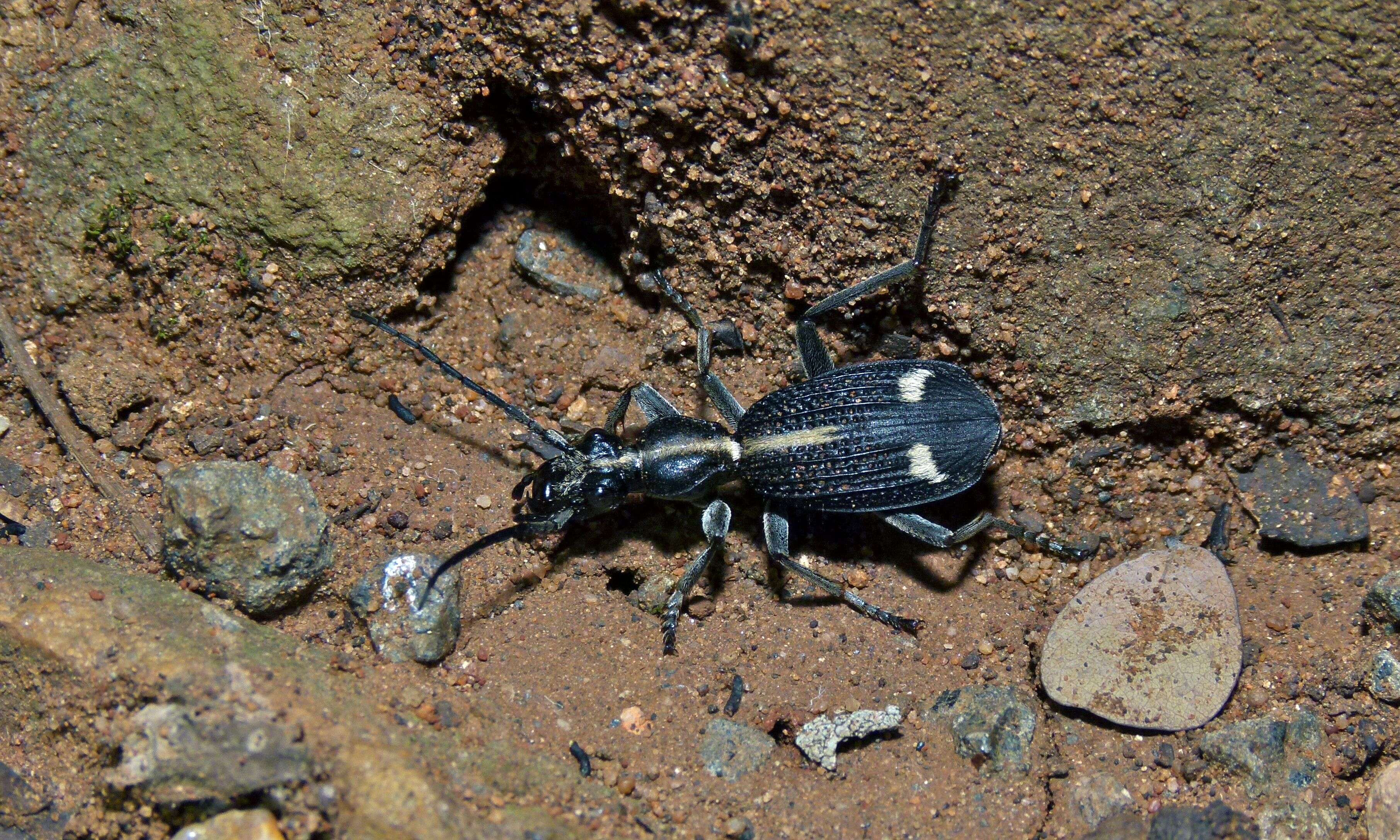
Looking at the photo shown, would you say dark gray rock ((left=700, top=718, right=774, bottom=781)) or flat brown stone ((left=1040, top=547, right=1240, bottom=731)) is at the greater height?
flat brown stone ((left=1040, top=547, right=1240, bottom=731))

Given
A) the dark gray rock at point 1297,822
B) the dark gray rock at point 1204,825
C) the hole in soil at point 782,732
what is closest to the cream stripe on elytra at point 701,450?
the hole in soil at point 782,732

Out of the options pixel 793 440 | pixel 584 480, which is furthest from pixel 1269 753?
pixel 584 480

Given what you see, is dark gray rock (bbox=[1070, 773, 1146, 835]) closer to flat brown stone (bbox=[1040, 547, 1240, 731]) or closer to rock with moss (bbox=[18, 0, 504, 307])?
flat brown stone (bbox=[1040, 547, 1240, 731])

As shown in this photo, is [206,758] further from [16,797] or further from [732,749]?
[732,749]

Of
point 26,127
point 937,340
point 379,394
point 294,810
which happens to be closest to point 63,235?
point 26,127

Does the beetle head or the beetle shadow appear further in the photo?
the beetle shadow

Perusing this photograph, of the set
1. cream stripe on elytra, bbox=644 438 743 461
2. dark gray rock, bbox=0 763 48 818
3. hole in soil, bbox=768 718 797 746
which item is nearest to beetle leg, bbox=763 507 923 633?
cream stripe on elytra, bbox=644 438 743 461

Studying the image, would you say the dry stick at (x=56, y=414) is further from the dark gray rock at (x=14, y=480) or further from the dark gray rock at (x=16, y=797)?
the dark gray rock at (x=16, y=797)

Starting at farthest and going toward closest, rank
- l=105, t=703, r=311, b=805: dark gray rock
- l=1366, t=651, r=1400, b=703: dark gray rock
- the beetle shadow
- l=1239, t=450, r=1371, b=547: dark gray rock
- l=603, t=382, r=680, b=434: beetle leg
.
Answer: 1. l=603, t=382, r=680, b=434: beetle leg
2. the beetle shadow
3. l=1239, t=450, r=1371, b=547: dark gray rock
4. l=1366, t=651, r=1400, b=703: dark gray rock
5. l=105, t=703, r=311, b=805: dark gray rock
